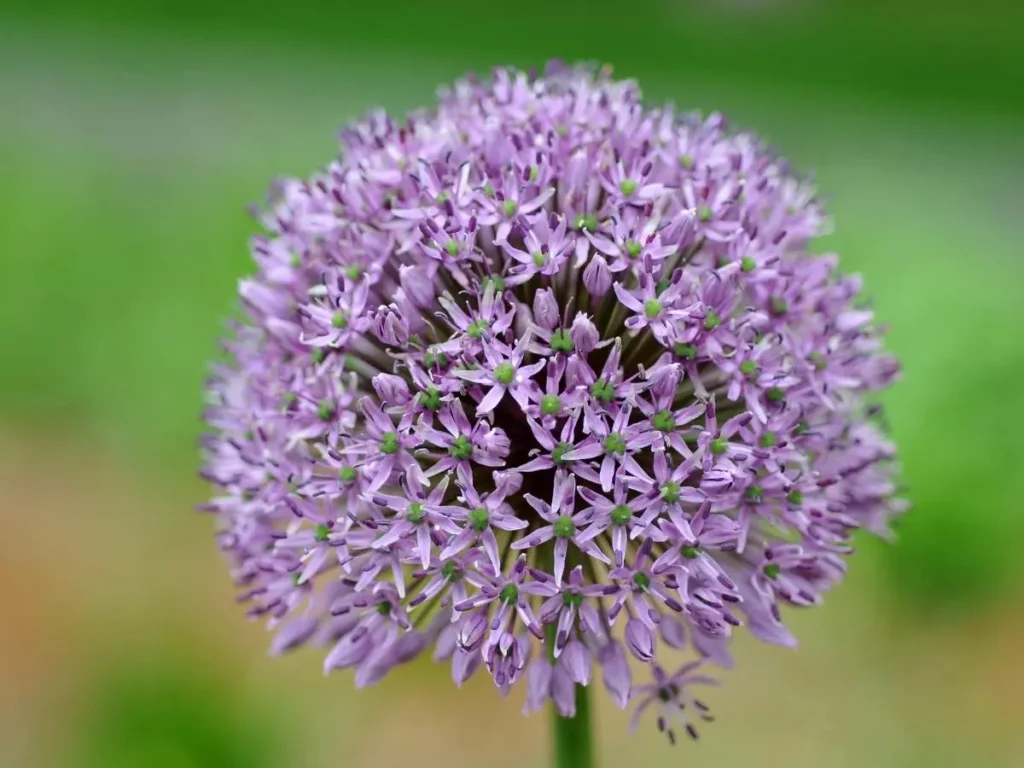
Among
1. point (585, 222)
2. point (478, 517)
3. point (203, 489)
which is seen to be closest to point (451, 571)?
point (478, 517)

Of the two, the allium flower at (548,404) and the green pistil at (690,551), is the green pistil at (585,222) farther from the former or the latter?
the green pistil at (690,551)

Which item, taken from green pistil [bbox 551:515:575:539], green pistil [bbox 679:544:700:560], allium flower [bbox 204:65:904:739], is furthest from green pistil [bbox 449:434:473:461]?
green pistil [bbox 679:544:700:560]

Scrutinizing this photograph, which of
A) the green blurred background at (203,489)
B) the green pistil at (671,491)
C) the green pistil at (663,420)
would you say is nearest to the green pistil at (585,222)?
the green pistil at (663,420)

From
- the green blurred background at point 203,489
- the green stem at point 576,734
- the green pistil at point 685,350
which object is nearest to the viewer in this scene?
the green pistil at point 685,350

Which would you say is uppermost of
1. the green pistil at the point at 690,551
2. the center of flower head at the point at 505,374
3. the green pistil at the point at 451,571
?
the center of flower head at the point at 505,374

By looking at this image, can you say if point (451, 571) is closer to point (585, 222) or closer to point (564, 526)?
point (564, 526)

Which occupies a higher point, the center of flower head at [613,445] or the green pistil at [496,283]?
the green pistil at [496,283]
